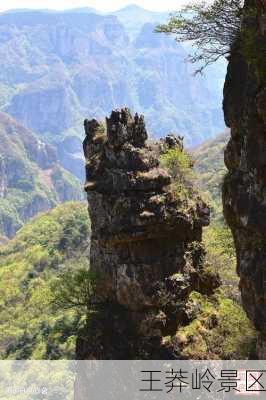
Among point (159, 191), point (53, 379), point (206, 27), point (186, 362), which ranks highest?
point (206, 27)

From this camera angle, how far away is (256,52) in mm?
26953

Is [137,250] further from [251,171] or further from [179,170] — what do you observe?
[251,171]

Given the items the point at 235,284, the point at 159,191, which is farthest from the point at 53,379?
the point at 159,191

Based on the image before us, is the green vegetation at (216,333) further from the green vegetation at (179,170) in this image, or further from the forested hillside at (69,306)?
the green vegetation at (179,170)

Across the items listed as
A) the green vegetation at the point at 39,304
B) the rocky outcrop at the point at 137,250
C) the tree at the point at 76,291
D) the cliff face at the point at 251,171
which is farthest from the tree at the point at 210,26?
the green vegetation at the point at 39,304

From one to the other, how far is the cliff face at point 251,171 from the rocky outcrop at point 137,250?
11.8 m

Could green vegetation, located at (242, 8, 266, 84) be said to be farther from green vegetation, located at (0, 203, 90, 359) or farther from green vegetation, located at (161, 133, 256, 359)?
green vegetation, located at (0, 203, 90, 359)

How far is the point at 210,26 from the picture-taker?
32750mm

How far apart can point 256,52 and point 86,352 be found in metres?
23.0

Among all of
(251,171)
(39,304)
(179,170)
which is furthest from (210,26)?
(39,304)

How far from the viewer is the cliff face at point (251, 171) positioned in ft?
88.3

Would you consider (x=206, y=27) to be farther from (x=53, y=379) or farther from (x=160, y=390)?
(x=53, y=379)

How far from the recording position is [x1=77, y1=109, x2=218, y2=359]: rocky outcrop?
40906mm

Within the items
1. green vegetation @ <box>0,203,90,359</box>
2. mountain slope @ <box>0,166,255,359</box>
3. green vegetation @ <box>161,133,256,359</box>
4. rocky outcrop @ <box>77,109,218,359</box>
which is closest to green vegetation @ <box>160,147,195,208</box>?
green vegetation @ <box>161,133,256,359</box>
